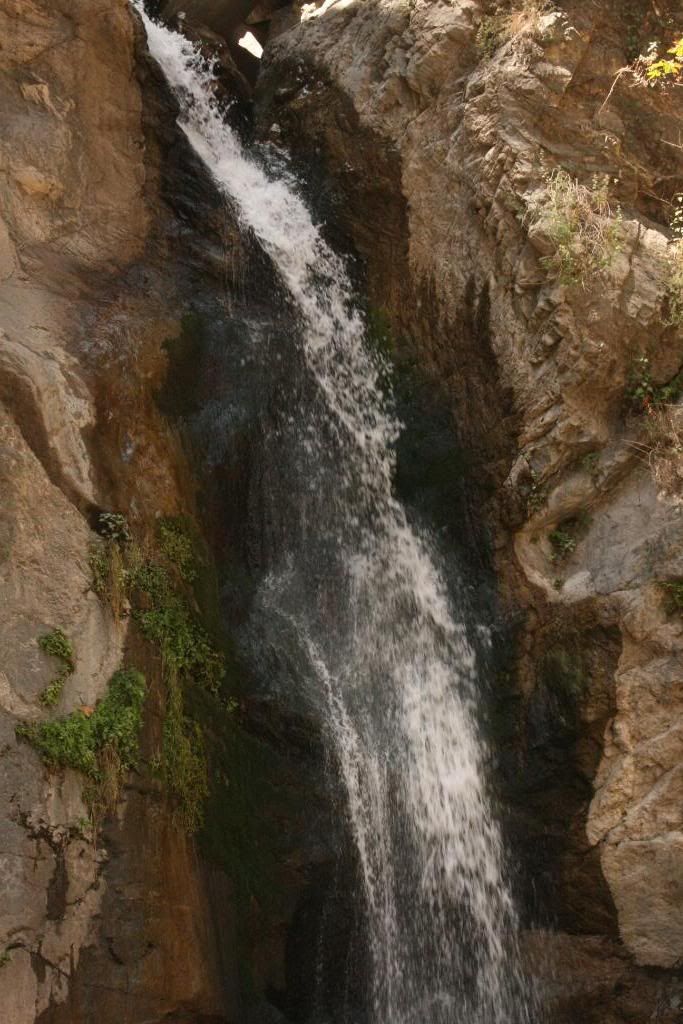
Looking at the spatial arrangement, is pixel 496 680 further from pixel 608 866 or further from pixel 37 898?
pixel 37 898

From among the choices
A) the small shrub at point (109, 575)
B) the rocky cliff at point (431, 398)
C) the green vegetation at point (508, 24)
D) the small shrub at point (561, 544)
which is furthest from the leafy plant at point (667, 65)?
the small shrub at point (109, 575)

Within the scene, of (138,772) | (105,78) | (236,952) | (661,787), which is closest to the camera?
(138,772)

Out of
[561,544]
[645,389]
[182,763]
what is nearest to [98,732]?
[182,763]

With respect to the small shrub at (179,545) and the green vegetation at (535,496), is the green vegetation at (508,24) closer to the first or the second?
the green vegetation at (535,496)

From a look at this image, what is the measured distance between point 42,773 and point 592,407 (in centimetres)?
517

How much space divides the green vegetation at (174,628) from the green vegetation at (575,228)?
151 inches

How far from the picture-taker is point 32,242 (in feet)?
25.9

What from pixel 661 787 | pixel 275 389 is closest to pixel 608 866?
pixel 661 787

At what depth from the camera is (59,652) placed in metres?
5.93

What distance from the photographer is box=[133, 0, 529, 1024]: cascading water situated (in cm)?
707

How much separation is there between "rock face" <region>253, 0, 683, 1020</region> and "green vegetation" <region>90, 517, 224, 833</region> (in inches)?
102

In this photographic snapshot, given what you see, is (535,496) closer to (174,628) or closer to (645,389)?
(645,389)

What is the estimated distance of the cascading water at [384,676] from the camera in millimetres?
7074

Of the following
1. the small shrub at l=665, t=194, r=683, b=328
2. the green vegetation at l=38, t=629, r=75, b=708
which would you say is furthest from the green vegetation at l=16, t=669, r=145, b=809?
the small shrub at l=665, t=194, r=683, b=328
